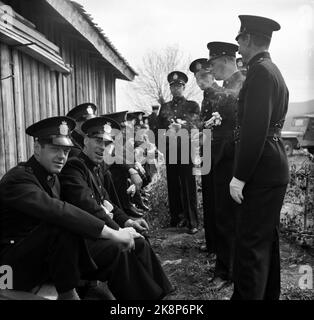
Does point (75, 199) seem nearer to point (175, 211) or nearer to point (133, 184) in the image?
point (133, 184)

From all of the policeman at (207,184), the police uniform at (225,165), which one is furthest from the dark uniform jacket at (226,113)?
the policeman at (207,184)

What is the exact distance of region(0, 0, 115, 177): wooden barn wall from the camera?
3543mm

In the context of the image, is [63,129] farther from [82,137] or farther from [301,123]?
[301,123]

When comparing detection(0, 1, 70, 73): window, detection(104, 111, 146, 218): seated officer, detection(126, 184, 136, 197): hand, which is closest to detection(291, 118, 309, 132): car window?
detection(104, 111, 146, 218): seated officer

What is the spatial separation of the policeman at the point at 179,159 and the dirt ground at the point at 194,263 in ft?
0.86

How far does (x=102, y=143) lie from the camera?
3.40 m

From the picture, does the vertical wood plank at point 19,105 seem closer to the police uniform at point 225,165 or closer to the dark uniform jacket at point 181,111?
the police uniform at point 225,165

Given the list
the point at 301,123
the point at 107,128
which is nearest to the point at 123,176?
the point at 107,128

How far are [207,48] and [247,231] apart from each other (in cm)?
194

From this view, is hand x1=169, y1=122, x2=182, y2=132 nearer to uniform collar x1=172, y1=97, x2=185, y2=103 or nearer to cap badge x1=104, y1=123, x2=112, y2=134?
uniform collar x1=172, y1=97, x2=185, y2=103

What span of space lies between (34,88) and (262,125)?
2.61 metres

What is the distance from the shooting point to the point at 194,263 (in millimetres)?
4445
